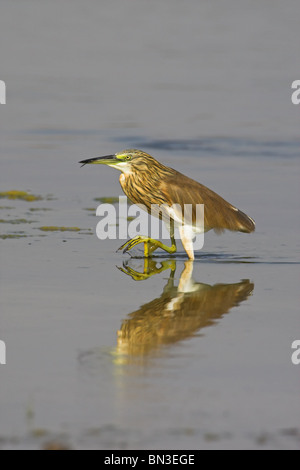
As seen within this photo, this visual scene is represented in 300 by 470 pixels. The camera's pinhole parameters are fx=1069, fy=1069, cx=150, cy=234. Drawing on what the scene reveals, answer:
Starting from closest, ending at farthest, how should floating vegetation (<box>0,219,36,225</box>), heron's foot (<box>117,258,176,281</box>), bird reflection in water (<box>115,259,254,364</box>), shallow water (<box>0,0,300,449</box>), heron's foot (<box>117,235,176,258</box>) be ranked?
shallow water (<box>0,0,300,449</box>), bird reflection in water (<box>115,259,254,364</box>), heron's foot (<box>117,258,176,281</box>), heron's foot (<box>117,235,176,258</box>), floating vegetation (<box>0,219,36,225</box>)

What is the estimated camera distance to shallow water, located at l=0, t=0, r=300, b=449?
5512 millimetres

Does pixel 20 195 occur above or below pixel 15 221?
above

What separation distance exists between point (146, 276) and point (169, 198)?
3.61 ft

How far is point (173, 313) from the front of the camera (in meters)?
7.58

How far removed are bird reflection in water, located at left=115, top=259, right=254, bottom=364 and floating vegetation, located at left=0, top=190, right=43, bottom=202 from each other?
3099mm

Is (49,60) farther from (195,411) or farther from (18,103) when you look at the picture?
(195,411)

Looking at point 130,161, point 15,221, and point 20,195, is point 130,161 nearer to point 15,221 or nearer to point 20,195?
point 15,221

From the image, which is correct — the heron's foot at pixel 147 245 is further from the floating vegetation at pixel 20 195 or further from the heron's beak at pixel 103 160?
the floating vegetation at pixel 20 195

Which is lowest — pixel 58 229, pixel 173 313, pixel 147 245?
pixel 173 313

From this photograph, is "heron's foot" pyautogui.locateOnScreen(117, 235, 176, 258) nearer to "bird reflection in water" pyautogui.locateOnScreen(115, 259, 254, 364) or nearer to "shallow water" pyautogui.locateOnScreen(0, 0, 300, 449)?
"shallow water" pyautogui.locateOnScreen(0, 0, 300, 449)

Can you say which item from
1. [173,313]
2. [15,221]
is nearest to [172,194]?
[15,221]

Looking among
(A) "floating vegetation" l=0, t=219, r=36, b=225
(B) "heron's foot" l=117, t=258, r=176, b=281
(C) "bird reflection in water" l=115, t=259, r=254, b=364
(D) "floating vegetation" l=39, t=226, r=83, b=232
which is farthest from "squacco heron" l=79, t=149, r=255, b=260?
(A) "floating vegetation" l=0, t=219, r=36, b=225

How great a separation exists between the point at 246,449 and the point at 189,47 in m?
21.4

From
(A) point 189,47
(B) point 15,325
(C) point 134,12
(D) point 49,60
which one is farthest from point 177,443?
(C) point 134,12
